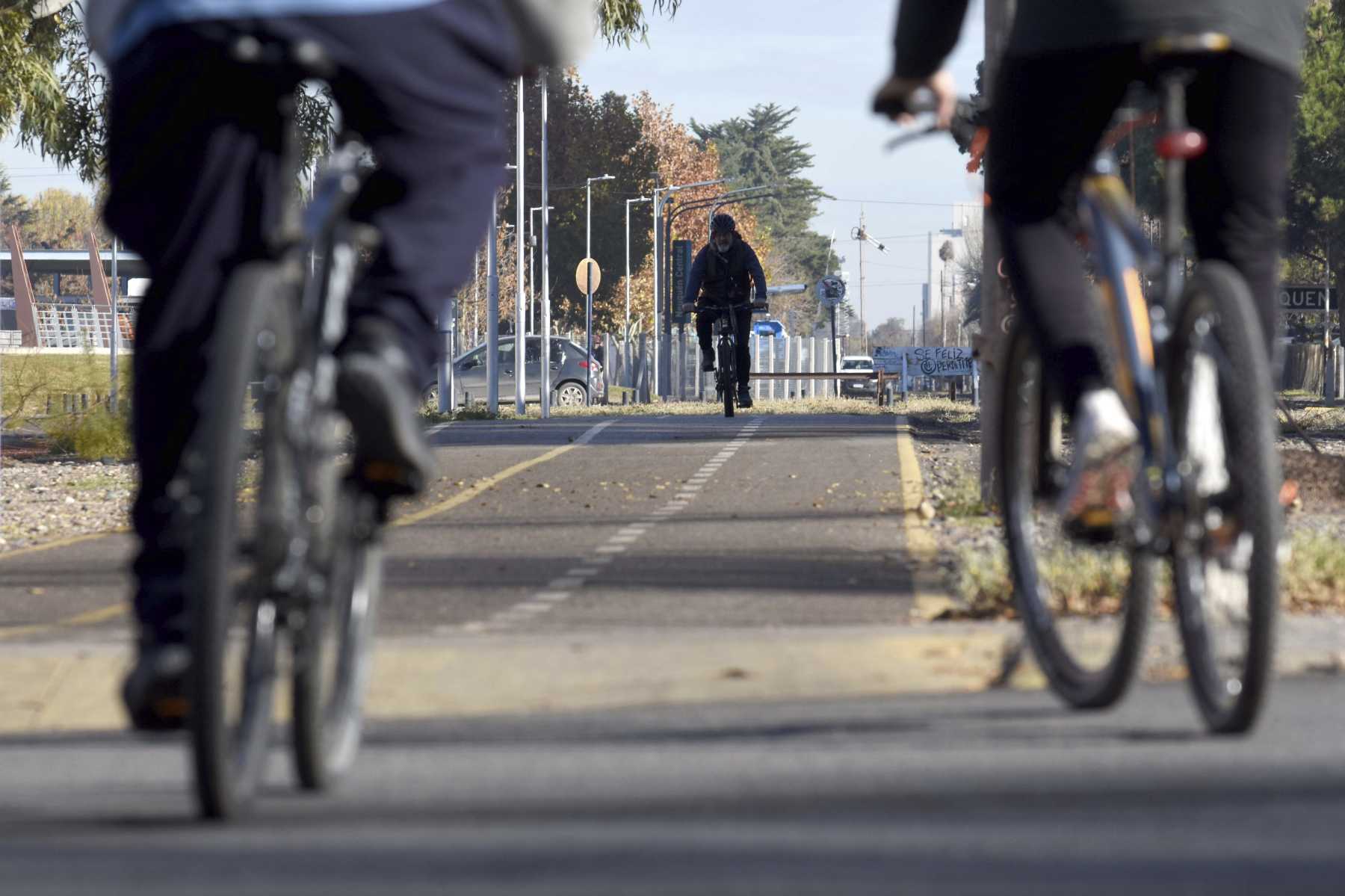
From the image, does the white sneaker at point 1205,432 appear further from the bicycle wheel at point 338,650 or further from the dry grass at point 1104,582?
the bicycle wheel at point 338,650

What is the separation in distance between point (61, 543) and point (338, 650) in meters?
6.07

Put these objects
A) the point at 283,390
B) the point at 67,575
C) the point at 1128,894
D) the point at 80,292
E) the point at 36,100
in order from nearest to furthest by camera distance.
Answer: the point at 1128,894, the point at 283,390, the point at 67,575, the point at 36,100, the point at 80,292

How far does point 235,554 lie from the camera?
9.56ft

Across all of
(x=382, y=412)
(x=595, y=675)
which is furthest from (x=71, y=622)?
(x=382, y=412)

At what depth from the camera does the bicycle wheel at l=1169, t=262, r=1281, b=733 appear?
3.30 metres

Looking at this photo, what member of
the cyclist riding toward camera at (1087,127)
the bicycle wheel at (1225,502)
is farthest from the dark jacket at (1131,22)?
the bicycle wheel at (1225,502)

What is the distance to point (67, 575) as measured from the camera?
7.31m

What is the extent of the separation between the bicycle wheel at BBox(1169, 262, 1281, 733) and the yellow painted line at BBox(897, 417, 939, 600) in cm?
215

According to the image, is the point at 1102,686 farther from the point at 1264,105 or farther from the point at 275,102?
the point at 275,102

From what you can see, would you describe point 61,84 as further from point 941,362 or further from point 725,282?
point 941,362

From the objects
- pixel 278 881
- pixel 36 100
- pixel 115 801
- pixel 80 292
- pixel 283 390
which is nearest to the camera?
pixel 278 881

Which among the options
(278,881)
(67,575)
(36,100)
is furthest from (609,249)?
(278,881)

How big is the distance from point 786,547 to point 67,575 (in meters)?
2.43

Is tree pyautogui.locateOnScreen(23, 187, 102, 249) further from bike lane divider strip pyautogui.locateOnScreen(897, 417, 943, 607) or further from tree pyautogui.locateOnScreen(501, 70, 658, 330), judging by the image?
bike lane divider strip pyautogui.locateOnScreen(897, 417, 943, 607)
